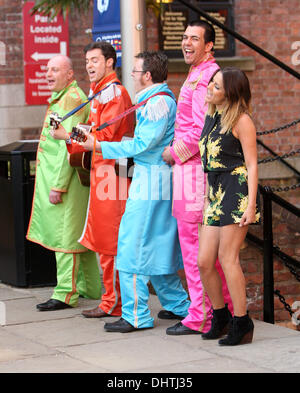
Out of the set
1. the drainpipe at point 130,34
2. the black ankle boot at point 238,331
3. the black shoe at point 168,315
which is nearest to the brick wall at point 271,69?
the drainpipe at point 130,34

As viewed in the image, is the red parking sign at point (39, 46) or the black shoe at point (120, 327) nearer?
→ the black shoe at point (120, 327)

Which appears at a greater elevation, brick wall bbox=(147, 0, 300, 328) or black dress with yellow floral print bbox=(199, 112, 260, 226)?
brick wall bbox=(147, 0, 300, 328)

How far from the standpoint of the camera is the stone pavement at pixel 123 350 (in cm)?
517

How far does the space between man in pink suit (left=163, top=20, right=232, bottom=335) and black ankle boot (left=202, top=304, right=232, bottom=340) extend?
147mm

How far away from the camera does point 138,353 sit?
5.55 m

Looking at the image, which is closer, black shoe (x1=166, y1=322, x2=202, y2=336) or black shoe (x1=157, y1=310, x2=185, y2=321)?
black shoe (x1=166, y1=322, x2=202, y2=336)

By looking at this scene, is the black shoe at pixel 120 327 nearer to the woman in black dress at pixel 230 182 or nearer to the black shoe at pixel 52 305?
the woman in black dress at pixel 230 182

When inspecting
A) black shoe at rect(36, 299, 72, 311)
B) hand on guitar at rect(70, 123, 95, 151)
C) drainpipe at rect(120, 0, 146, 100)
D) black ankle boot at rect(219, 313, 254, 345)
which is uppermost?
drainpipe at rect(120, 0, 146, 100)

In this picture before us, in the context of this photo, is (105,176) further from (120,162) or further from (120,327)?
(120,327)

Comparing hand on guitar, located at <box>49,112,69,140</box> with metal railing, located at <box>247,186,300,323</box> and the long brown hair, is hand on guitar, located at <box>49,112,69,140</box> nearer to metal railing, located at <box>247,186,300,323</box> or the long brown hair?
the long brown hair

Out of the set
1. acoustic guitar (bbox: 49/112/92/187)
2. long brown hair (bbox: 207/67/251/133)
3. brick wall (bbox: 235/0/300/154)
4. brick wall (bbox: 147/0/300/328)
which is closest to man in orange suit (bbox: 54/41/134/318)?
acoustic guitar (bbox: 49/112/92/187)

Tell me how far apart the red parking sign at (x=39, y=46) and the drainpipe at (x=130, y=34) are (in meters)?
4.65

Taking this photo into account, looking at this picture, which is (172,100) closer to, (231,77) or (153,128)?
(153,128)

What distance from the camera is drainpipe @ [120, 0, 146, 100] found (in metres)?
7.18
